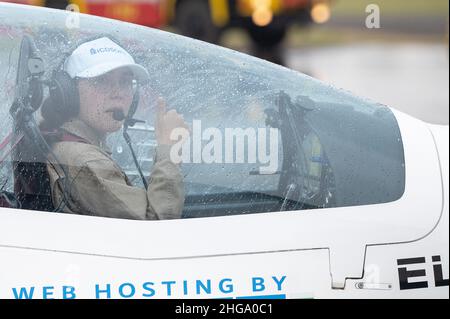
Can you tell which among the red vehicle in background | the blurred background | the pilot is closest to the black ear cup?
the pilot

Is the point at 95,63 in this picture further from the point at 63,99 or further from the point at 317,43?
the point at 317,43

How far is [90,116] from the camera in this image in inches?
114

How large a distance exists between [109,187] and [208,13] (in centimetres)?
927

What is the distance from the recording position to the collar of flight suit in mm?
2871

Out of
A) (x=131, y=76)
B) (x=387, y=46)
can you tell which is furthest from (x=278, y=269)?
(x=387, y=46)

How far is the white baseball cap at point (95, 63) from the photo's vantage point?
2.87 m

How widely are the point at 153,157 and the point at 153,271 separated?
1.15 feet

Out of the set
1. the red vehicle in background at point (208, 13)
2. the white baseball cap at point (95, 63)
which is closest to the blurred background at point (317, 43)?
the red vehicle in background at point (208, 13)

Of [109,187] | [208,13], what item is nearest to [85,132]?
[109,187]

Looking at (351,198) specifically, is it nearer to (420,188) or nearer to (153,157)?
(420,188)

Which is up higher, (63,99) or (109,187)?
(63,99)

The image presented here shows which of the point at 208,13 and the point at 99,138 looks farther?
the point at 208,13

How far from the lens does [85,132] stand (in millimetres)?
2891

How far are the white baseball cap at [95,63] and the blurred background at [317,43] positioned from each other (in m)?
6.82
